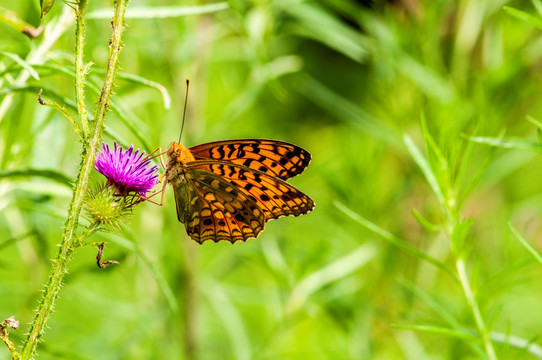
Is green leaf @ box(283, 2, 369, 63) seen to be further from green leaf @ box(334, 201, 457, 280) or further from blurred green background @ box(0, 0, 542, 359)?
green leaf @ box(334, 201, 457, 280)

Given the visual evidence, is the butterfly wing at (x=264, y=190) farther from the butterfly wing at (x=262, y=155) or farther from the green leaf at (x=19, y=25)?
the green leaf at (x=19, y=25)

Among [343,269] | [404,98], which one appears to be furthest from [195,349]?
[404,98]

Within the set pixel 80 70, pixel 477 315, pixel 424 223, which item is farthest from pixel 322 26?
pixel 80 70

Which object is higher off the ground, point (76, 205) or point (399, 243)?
point (76, 205)

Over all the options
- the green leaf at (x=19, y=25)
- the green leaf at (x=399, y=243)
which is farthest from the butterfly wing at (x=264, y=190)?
the green leaf at (x=19, y=25)

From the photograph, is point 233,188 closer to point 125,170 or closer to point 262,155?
point 262,155

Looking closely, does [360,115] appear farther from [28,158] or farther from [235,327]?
[28,158]
